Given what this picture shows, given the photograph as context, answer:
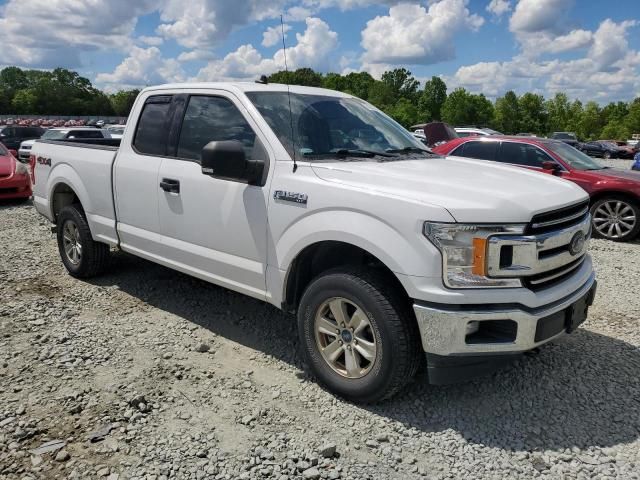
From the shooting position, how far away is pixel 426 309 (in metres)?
2.92

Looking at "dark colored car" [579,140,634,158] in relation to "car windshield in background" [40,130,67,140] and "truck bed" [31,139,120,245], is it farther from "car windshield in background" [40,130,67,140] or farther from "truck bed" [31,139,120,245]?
"truck bed" [31,139,120,245]

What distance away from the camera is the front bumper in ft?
9.46

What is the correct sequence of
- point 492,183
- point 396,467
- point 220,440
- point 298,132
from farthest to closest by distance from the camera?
point 298,132, point 492,183, point 220,440, point 396,467

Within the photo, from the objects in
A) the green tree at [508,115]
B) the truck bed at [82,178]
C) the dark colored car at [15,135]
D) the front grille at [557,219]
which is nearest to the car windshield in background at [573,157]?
the front grille at [557,219]

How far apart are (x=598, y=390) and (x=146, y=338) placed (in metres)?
3.34

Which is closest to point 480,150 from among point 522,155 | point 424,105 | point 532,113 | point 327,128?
point 522,155

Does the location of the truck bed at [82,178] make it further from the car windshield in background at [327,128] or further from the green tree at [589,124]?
the green tree at [589,124]

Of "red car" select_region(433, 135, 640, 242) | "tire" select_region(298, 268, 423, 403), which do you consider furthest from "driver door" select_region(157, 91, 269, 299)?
"red car" select_region(433, 135, 640, 242)

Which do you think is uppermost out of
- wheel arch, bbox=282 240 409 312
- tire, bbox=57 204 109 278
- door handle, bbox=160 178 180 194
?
door handle, bbox=160 178 180 194

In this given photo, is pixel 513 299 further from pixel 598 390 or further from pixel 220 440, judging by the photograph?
pixel 220 440

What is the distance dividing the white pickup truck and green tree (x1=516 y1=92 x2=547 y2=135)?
9034 centimetres

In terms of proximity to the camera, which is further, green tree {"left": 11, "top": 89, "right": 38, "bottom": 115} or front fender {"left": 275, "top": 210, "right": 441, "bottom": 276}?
green tree {"left": 11, "top": 89, "right": 38, "bottom": 115}

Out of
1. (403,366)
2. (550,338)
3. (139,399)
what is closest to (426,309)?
(403,366)

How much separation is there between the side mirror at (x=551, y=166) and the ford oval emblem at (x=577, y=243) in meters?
5.68
